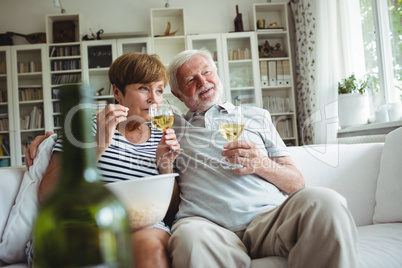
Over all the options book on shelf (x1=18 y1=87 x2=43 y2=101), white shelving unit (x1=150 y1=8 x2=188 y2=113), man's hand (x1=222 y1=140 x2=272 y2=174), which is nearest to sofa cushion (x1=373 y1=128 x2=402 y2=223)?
man's hand (x1=222 y1=140 x2=272 y2=174)

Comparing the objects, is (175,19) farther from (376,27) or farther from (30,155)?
(30,155)

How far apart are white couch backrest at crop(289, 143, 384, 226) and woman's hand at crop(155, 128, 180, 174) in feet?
2.33

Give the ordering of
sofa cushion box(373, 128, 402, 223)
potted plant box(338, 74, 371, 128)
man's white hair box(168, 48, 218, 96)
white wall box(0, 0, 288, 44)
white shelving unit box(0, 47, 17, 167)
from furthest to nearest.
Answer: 1. white wall box(0, 0, 288, 44)
2. white shelving unit box(0, 47, 17, 167)
3. potted plant box(338, 74, 371, 128)
4. man's white hair box(168, 48, 218, 96)
5. sofa cushion box(373, 128, 402, 223)

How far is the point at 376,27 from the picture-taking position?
3260mm

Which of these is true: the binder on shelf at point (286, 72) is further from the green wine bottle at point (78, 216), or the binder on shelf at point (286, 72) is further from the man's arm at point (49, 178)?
the green wine bottle at point (78, 216)

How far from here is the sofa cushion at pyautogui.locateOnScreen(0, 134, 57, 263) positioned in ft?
4.01

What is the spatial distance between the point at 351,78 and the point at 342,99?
0.77ft

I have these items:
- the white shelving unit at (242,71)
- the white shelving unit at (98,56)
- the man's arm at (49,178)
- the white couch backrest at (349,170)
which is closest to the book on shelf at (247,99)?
the white shelving unit at (242,71)

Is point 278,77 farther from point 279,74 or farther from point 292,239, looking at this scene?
point 292,239

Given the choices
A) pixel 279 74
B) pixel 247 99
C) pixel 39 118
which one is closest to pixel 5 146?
pixel 39 118

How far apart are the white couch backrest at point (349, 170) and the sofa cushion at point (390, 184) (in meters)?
0.06

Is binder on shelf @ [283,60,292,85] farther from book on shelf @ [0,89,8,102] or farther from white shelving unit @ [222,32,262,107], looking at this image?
book on shelf @ [0,89,8,102]

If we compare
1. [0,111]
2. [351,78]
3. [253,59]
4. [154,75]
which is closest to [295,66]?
[253,59]

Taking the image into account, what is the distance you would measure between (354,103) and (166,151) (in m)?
2.60
